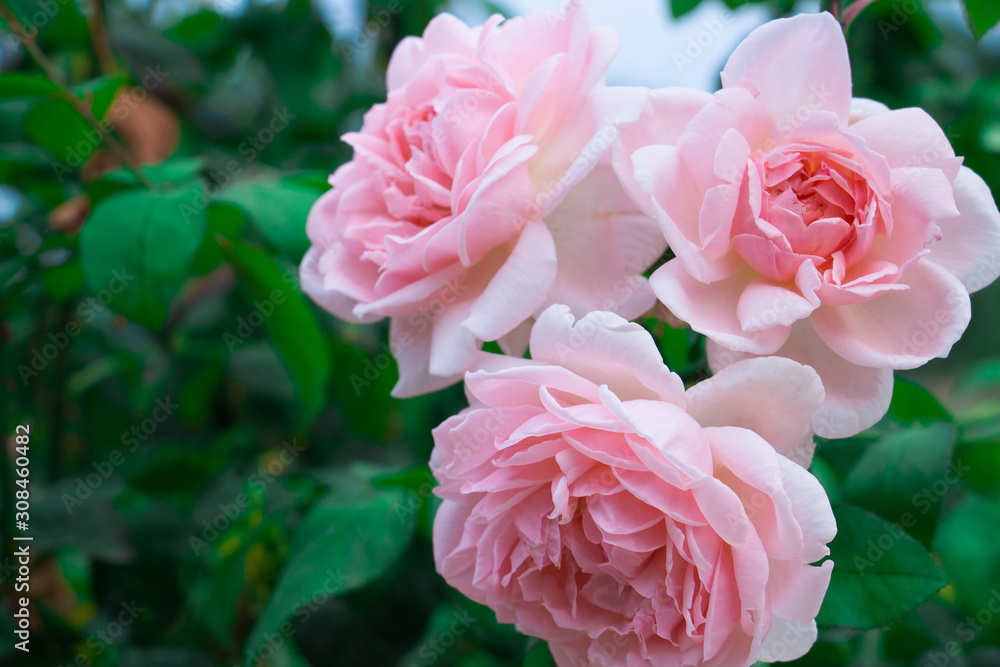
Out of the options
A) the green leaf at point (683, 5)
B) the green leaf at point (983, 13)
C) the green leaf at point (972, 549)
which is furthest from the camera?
the green leaf at point (972, 549)

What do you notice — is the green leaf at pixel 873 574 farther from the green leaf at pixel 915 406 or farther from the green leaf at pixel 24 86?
the green leaf at pixel 24 86

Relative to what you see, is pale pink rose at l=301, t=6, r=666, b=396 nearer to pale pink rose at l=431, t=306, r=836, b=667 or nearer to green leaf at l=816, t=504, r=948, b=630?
pale pink rose at l=431, t=306, r=836, b=667

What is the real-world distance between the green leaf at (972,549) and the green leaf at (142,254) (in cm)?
101

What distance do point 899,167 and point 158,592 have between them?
2.73 feet

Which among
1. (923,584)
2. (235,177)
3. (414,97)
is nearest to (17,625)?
(235,177)

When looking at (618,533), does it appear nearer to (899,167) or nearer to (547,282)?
(547,282)

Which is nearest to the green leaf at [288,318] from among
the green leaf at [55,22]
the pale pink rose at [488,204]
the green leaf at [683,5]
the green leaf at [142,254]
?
the green leaf at [142,254]

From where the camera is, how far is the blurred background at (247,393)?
57 cm

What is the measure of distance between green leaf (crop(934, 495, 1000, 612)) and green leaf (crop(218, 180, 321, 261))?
94cm

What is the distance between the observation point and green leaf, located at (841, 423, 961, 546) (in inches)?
19.4

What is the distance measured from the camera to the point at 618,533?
14.1 inches

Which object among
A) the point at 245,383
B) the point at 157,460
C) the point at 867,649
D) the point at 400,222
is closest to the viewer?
the point at 400,222

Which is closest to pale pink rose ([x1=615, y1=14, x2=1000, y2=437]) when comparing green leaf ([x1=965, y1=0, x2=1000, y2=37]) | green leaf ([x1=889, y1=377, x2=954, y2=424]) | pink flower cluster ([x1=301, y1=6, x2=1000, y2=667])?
pink flower cluster ([x1=301, y1=6, x2=1000, y2=667])

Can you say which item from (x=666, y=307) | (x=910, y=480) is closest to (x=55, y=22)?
(x=666, y=307)
